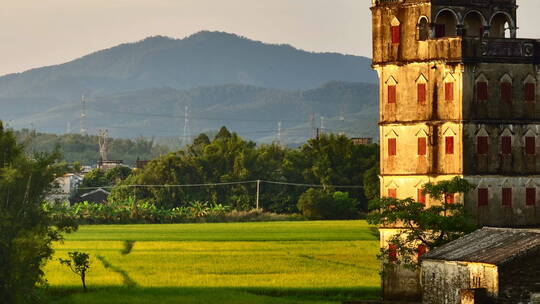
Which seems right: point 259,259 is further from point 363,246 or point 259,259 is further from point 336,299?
point 336,299

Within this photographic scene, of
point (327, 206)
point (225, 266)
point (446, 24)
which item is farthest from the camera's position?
point (327, 206)

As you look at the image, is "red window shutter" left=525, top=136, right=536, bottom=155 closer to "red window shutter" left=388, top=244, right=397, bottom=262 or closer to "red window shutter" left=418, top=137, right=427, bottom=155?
"red window shutter" left=418, top=137, right=427, bottom=155

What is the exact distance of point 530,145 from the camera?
63.5 m

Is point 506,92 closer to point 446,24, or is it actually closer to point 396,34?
point 446,24

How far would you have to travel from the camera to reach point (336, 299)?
2391 inches

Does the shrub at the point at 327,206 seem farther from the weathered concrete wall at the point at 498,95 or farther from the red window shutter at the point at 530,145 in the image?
the weathered concrete wall at the point at 498,95

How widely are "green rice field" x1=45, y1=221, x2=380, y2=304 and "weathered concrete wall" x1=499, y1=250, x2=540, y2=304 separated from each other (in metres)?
14.0

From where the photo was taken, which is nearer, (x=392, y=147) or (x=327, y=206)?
(x=392, y=147)

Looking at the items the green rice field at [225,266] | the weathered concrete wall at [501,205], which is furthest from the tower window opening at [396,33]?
the green rice field at [225,266]

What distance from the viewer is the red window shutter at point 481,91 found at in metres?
62.0

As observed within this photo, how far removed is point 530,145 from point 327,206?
68906mm

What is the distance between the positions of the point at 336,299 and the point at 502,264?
14922 millimetres

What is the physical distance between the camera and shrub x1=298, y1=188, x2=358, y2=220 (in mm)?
131875

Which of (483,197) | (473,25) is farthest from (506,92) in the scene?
(483,197)
